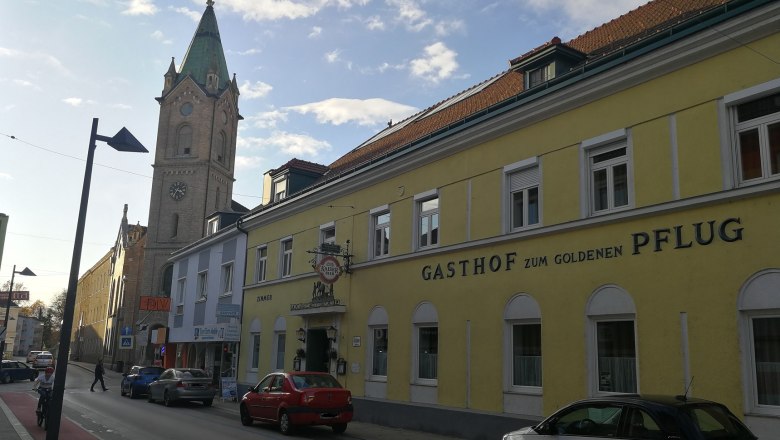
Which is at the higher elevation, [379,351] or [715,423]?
[379,351]

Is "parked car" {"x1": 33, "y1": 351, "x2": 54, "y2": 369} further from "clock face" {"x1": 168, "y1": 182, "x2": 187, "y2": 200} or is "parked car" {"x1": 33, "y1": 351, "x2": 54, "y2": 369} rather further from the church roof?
the church roof

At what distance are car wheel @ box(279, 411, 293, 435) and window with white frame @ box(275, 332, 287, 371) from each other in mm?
8060

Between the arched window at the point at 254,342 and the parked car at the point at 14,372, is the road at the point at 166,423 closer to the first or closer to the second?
the arched window at the point at 254,342

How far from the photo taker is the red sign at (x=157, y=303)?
127 ft

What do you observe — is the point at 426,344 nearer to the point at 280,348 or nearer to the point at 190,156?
the point at 280,348

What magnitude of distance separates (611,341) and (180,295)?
96.5ft

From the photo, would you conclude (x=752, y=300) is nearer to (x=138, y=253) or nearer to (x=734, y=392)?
(x=734, y=392)

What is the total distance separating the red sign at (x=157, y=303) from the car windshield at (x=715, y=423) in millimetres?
34842

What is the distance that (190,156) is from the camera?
2395 inches

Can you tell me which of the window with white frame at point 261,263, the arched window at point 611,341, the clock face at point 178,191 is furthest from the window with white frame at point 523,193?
the clock face at point 178,191

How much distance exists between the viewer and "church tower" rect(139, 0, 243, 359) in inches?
2347

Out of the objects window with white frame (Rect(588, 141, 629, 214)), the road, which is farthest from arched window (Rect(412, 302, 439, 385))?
window with white frame (Rect(588, 141, 629, 214))

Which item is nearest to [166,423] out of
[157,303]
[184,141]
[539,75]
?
[539,75]

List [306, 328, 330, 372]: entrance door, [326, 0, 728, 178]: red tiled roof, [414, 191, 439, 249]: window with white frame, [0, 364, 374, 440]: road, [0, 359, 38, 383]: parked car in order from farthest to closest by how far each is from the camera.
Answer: [0, 359, 38, 383]: parked car < [306, 328, 330, 372]: entrance door < [414, 191, 439, 249]: window with white frame < [0, 364, 374, 440]: road < [326, 0, 728, 178]: red tiled roof
